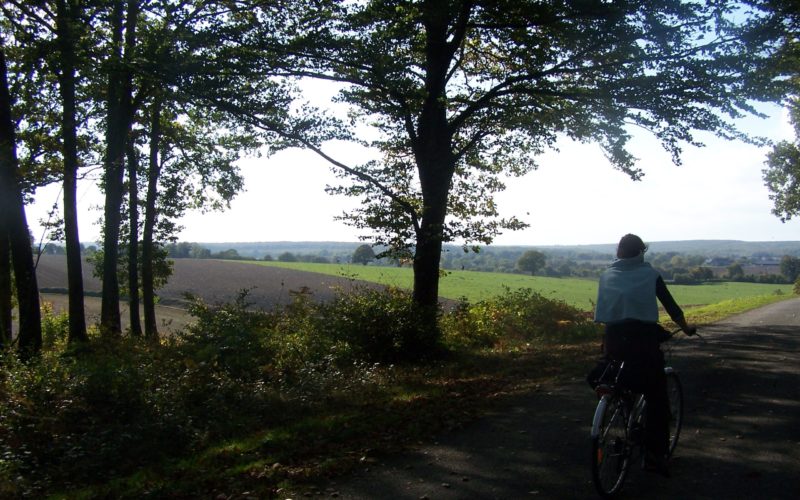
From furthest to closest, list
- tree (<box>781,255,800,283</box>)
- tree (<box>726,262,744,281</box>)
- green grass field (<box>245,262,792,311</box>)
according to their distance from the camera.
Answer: tree (<box>781,255,800,283</box>) < tree (<box>726,262,744,281</box>) < green grass field (<box>245,262,792,311</box>)

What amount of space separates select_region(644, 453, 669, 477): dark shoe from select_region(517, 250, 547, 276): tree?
4361cm

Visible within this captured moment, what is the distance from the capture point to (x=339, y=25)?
39.3 ft

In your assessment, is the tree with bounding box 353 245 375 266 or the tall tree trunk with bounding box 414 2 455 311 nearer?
the tall tree trunk with bounding box 414 2 455 311

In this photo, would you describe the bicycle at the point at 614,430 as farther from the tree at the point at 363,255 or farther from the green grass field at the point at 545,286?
the green grass field at the point at 545,286

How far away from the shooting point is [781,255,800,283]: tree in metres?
65.1

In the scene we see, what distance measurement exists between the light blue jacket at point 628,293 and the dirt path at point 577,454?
4.60 feet

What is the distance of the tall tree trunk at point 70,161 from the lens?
40.4 feet

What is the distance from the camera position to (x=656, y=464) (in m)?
5.04

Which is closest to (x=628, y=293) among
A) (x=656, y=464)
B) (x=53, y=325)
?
(x=656, y=464)

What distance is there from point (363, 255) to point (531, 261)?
3203 cm

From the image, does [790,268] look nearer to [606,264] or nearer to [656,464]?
[606,264]

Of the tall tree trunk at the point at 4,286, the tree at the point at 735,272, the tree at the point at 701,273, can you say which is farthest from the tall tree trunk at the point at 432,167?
the tree at the point at 735,272

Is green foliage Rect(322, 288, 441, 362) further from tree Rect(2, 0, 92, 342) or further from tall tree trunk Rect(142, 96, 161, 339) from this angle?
tall tree trunk Rect(142, 96, 161, 339)

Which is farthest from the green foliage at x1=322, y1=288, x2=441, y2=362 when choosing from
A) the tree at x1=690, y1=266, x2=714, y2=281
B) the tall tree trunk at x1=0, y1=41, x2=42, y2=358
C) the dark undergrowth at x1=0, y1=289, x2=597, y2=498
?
the tree at x1=690, y1=266, x2=714, y2=281
